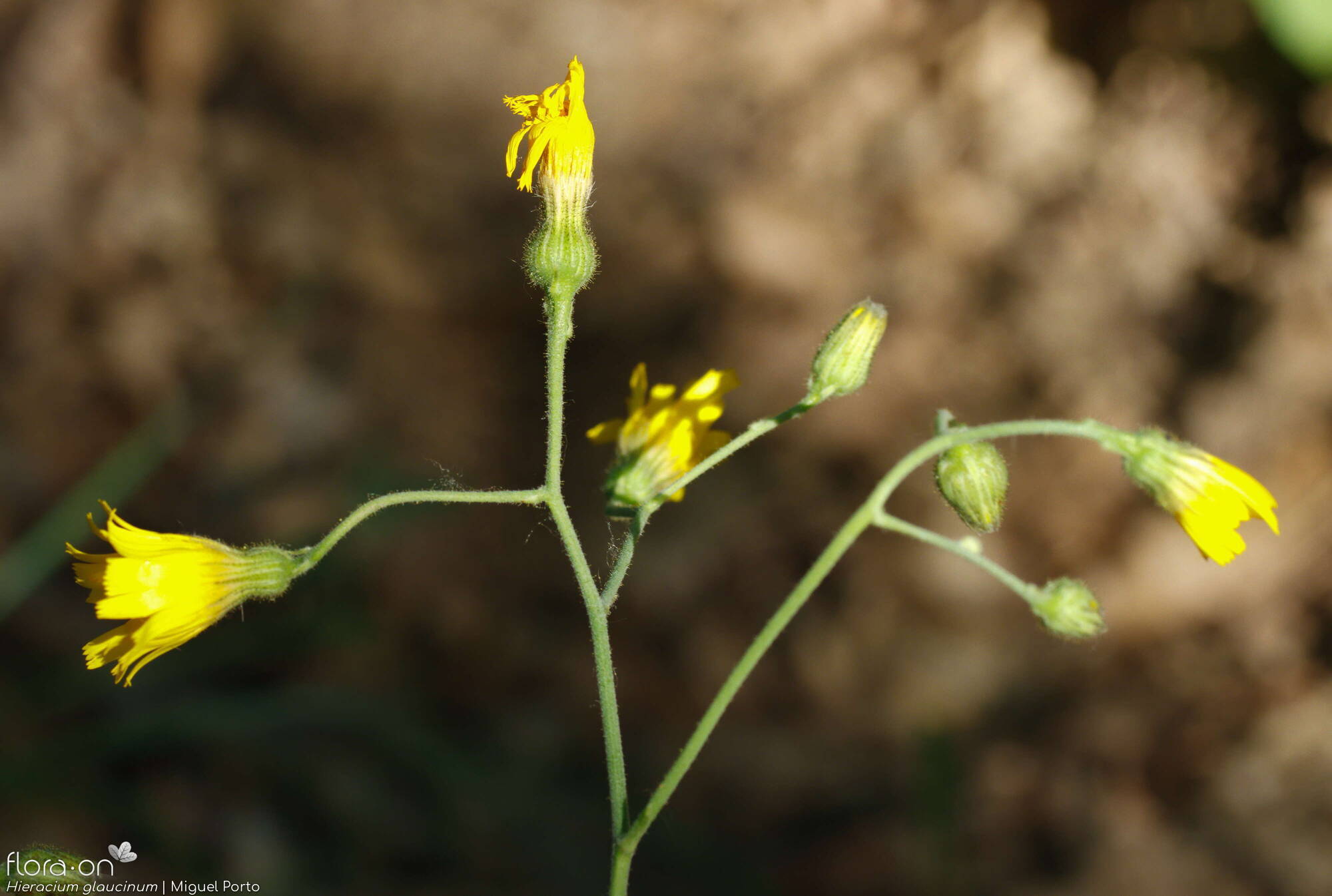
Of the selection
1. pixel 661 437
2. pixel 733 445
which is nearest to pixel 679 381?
pixel 661 437

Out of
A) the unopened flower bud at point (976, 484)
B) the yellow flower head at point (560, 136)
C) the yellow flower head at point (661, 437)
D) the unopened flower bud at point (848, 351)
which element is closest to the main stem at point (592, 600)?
the yellow flower head at point (661, 437)

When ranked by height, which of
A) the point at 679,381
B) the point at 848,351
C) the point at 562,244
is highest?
the point at 679,381

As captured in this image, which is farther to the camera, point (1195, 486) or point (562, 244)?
point (562, 244)

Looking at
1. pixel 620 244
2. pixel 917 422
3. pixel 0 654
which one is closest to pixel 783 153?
pixel 620 244

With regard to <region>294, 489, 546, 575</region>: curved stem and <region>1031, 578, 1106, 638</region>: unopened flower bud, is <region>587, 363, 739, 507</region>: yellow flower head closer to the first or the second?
<region>294, 489, 546, 575</region>: curved stem

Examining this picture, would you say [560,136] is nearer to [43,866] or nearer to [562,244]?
[562,244]

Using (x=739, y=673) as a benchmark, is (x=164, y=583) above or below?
above
